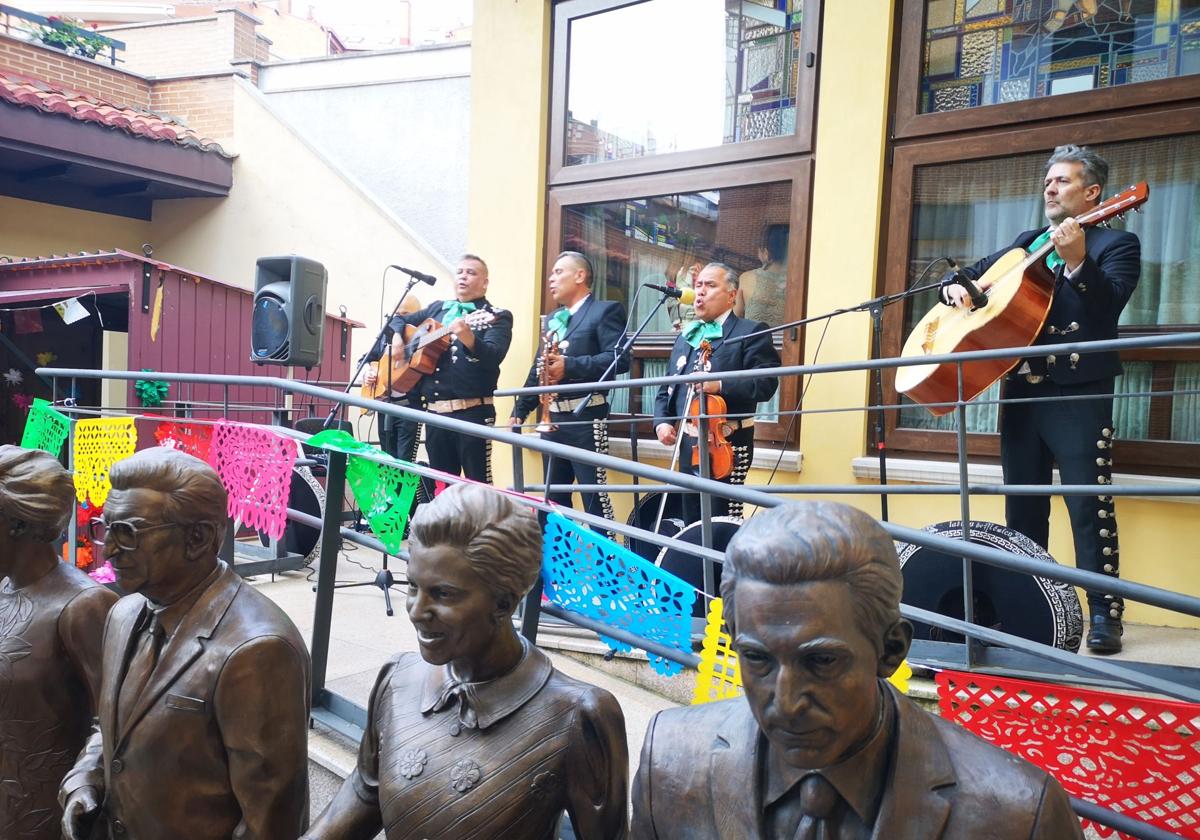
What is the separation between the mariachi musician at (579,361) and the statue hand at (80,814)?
358 centimetres

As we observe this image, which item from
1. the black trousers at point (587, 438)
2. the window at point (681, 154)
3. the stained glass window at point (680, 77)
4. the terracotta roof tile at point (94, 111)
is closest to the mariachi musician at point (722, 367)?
the black trousers at point (587, 438)

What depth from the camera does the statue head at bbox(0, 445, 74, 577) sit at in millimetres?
2270

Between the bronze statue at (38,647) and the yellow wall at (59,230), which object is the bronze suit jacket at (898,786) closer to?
the bronze statue at (38,647)

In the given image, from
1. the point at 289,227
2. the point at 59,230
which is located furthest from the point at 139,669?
the point at 59,230

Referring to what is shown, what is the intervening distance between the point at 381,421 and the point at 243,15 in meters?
9.12

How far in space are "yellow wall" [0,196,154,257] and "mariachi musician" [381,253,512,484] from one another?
6950 mm

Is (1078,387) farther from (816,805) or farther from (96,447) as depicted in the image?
(96,447)

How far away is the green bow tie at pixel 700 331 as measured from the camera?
195 inches

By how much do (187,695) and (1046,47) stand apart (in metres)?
4.91

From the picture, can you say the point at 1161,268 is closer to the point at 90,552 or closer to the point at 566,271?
the point at 566,271

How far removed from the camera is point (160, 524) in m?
1.89

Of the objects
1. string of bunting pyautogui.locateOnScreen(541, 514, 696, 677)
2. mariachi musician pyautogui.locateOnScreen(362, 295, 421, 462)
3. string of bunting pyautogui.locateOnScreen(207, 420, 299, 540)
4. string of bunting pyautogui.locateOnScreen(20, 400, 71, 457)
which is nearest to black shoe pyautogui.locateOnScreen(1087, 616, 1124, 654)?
string of bunting pyautogui.locateOnScreen(541, 514, 696, 677)

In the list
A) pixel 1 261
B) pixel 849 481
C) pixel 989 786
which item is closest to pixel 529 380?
pixel 849 481

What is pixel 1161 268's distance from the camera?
4.64 metres
